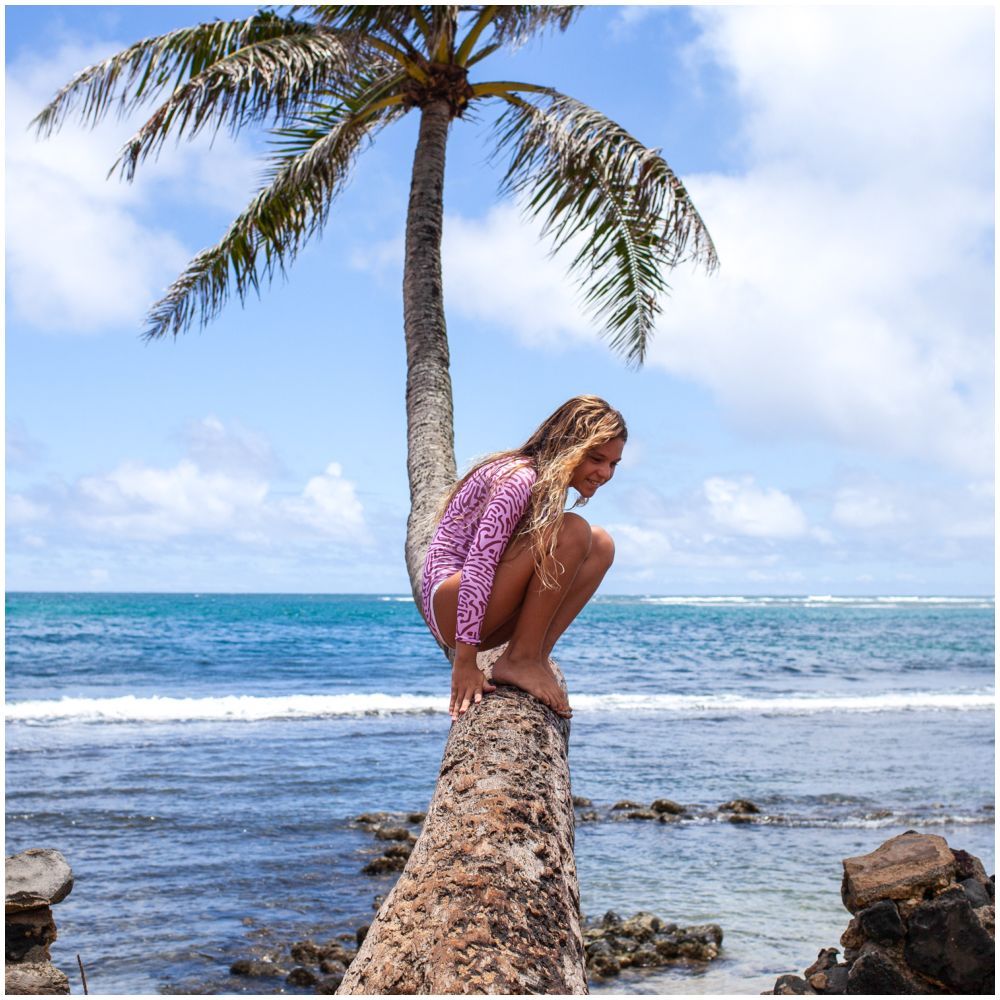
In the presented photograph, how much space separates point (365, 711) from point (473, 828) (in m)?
17.1

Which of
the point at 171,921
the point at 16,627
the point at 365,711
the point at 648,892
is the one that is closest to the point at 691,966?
the point at 648,892

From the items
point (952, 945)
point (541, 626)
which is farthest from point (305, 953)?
point (541, 626)

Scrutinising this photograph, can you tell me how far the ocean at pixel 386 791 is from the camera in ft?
23.3

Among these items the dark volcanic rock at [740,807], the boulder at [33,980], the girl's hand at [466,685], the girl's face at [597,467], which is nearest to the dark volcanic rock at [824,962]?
the girl's hand at [466,685]

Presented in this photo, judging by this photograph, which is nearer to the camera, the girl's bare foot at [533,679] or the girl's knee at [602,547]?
the girl's bare foot at [533,679]

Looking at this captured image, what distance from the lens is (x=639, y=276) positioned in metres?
9.87

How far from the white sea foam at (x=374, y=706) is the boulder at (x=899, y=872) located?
518 inches

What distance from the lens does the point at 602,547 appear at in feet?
12.2

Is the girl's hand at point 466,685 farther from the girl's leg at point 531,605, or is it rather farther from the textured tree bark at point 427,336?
the textured tree bark at point 427,336

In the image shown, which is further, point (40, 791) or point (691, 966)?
point (40, 791)

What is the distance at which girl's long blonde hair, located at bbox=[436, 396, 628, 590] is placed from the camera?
350cm

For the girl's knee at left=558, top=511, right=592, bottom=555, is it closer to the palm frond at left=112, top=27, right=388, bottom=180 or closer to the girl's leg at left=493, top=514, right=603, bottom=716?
the girl's leg at left=493, top=514, right=603, bottom=716

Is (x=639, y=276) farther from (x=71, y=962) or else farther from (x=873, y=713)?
(x=873, y=713)

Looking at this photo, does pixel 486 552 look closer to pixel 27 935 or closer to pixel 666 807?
pixel 27 935
